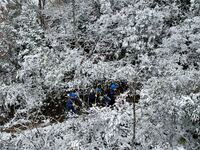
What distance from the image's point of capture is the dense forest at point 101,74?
186 inches

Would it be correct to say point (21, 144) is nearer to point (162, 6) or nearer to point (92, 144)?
point (92, 144)

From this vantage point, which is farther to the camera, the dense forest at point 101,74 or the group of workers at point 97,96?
the group of workers at point 97,96

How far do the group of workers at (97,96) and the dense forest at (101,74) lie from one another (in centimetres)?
3

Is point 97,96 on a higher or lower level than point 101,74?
lower

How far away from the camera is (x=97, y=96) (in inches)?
275

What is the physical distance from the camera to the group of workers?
261 inches

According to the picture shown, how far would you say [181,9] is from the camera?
8.66 metres

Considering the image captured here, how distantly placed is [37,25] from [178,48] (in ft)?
12.7

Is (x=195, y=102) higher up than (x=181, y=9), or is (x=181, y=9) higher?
(x=181, y=9)

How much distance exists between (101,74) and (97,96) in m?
0.52

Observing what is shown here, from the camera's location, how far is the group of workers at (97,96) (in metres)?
6.64

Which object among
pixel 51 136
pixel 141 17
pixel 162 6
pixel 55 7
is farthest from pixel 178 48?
pixel 55 7

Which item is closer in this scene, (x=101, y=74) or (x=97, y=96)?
(x=97, y=96)

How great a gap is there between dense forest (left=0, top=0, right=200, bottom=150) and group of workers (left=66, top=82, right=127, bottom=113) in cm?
3
